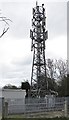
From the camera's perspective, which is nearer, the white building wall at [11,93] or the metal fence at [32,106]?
the metal fence at [32,106]

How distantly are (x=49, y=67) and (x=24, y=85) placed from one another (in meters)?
10.4

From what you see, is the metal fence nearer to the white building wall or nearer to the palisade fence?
the palisade fence

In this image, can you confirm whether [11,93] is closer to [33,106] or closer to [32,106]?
[33,106]

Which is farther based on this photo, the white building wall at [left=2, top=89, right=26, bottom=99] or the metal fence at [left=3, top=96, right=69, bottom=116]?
the white building wall at [left=2, top=89, right=26, bottom=99]

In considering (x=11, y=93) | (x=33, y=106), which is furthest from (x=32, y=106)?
(x=11, y=93)

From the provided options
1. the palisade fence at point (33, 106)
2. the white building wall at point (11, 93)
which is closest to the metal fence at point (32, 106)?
the palisade fence at point (33, 106)

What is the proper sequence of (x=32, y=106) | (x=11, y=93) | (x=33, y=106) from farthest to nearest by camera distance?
(x=11, y=93), (x=33, y=106), (x=32, y=106)

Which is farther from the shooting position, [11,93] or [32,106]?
[11,93]

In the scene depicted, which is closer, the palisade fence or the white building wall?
the palisade fence

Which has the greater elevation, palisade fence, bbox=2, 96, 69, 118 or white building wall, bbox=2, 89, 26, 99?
white building wall, bbox=2, 89, 26, 99

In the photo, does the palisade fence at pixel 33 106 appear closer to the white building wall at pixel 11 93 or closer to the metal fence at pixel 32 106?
the metal fence at pixel 32 106

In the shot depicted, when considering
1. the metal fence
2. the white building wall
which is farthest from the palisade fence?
the white building wall

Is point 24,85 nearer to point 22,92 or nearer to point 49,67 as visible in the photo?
point 49,67

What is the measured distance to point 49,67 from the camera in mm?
76375
